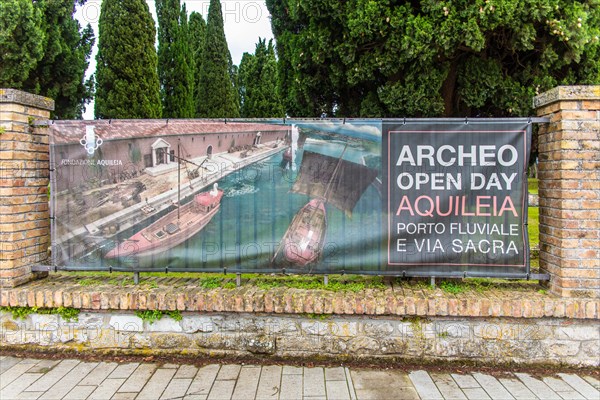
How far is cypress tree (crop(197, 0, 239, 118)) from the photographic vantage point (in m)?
16.6

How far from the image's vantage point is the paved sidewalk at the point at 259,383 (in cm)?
283

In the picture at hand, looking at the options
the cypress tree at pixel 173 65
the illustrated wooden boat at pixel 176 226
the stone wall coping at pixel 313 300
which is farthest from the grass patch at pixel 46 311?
the cypress tree at pixel 173 65

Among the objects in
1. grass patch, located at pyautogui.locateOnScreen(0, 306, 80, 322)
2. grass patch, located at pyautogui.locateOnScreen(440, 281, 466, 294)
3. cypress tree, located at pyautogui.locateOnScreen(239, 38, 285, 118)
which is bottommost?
grass patch, located at pyautogui.locateOnScreen(0, 306, 80, 322)

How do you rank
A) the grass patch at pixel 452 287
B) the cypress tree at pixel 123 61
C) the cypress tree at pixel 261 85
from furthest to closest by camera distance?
the cypress tree at pixel 261 85
the cypress tree at pixel 123 61
the grass patch at pixel 452 287

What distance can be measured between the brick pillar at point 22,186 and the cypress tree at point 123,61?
712 centimetres

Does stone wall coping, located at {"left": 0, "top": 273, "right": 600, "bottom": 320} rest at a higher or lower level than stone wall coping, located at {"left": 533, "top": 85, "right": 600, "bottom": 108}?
lower

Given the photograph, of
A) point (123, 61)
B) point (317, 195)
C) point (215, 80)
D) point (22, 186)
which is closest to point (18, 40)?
point (123, 61)

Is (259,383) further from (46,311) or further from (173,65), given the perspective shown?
(173,65)

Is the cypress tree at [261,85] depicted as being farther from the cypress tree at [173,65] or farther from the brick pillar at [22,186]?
the brick pillar at [22,186]

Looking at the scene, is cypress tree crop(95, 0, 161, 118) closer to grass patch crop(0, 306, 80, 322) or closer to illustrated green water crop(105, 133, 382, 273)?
grass patch crop(0, 306, 80, 322)

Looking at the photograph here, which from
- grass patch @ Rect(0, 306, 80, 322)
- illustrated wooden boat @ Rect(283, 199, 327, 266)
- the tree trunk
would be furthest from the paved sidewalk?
the tree trunk

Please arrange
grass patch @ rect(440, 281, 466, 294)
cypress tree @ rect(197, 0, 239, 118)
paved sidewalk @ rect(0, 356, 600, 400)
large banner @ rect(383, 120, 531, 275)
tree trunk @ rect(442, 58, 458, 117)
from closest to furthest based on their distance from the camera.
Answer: paved sidewalk @ rect(0, 356, 600, 400) < large banner @ rect(383, 120, 531, 275) < grass patch @ rect(440, 281, 466, 294) < tree trunk @ rect(442, 58, 458, 117) < cypress tree @ rect(197, 0, 239, 118)

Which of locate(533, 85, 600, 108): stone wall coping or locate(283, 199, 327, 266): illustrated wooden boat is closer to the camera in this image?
locate(533, 85, 600, 108): stone wall coping

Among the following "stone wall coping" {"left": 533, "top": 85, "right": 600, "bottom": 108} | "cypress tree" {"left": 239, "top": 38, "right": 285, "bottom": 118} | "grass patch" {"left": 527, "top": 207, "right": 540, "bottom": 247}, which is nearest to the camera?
"stone wall coping" {"left": 533, "top": 85, "right": 600, "bottom": 108}
